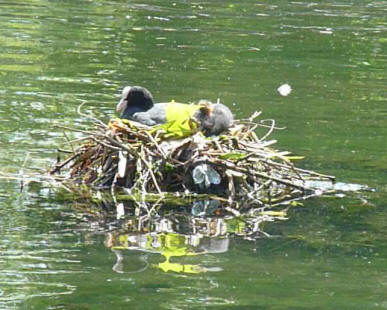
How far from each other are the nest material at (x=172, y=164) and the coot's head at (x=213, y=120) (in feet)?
0.36

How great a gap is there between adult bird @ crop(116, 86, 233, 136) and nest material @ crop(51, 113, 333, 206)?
0.14m

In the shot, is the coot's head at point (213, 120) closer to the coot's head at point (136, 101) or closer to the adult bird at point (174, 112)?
the adult bird at point (174, 112)

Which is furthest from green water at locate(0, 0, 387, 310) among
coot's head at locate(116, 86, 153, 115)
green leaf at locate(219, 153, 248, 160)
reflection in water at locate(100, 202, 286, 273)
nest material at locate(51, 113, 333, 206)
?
coot's head at locate(116, 86, 153, 115)

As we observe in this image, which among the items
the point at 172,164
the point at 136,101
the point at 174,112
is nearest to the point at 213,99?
the point at 136,101

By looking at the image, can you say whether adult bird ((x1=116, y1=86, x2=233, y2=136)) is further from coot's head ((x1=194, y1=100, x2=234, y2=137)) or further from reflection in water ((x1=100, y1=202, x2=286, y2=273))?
reflection in water ((x1=100, y1=202, x2=286, y2=273))

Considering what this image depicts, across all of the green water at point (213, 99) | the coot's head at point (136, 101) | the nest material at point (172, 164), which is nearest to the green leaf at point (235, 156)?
the nest material at point (172, 164)

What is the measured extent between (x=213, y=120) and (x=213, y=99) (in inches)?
161

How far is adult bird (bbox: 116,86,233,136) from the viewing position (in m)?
9.59

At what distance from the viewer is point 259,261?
7.74m

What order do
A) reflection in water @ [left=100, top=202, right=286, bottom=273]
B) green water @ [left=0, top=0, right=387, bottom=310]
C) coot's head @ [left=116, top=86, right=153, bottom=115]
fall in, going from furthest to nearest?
coot's head @ [left=116, top=86, right=153, bottom=115]
reflection in water @ [left=100, top=202, right=286, bottom=273]
green water @ [left=0, top=0, right=387, bottom=310]

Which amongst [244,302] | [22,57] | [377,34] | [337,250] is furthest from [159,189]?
[377,34]

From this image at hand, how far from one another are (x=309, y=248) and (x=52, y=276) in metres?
1.70

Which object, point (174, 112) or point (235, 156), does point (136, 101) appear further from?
point (235, 156)

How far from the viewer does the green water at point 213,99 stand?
23.4 feet
